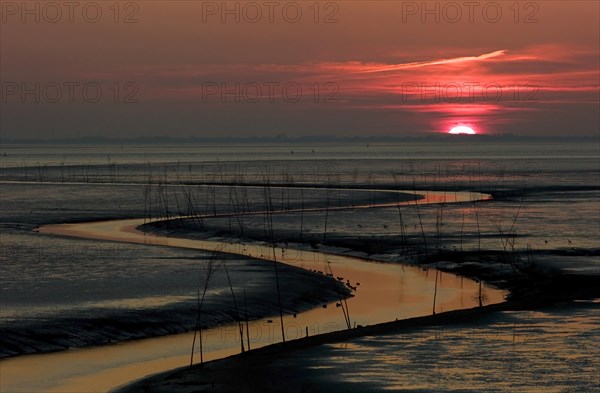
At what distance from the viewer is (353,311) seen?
25031 millimetres

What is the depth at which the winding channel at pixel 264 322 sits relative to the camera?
1783cm

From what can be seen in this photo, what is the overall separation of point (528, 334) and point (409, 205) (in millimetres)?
40034

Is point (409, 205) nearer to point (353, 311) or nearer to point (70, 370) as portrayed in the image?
point (353, 311)

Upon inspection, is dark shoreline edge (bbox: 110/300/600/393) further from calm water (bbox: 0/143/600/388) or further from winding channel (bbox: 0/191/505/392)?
calm water (bbox: 0/143/600/388)

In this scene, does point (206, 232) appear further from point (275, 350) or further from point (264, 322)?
point (275, 350)

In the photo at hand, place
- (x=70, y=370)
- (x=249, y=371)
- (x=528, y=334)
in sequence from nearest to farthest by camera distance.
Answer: (x=249, y=371)
(x=70, y=370)
(x=528, y=334)

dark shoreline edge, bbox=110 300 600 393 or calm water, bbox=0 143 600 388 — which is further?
calm water, bbox=0 143 600 388

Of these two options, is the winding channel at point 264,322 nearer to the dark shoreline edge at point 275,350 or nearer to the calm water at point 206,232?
the dark shoreline edge at point 275,350

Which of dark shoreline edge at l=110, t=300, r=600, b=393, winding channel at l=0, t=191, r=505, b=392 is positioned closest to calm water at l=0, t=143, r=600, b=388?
winding channel at l=0, t=191, r=505, b=392

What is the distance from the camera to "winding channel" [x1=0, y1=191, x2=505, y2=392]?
17.8 metres

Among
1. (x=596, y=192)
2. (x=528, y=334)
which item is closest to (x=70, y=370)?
(x=528, y=334)

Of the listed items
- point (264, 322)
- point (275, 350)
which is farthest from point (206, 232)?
point (275, 350)

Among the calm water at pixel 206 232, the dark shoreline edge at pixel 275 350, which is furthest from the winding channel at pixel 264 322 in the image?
the calm water at pixel 206 232

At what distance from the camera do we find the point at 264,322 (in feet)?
77.3
